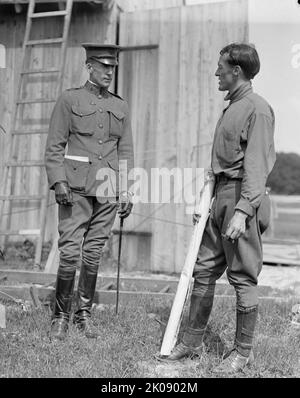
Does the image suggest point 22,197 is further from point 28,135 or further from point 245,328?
point 245,328

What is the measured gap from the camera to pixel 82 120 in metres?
4.18

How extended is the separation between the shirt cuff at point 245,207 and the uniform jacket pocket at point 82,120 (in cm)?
147

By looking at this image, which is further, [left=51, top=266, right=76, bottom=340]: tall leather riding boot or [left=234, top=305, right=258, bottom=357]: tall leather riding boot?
[left=51, top=266, right=76, bottom=340]: tall leather riding boot

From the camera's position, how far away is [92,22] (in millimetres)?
6992

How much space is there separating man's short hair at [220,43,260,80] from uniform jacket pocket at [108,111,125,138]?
1171 millimetres

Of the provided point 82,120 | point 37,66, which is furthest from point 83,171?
point 37,66

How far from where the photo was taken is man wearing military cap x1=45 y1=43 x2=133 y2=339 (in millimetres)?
4137

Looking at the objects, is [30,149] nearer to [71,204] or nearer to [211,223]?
[71,204]

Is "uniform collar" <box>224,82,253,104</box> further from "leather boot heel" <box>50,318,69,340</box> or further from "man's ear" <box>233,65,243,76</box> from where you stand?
"leather boot heel" <box>50,318,69,340</box>

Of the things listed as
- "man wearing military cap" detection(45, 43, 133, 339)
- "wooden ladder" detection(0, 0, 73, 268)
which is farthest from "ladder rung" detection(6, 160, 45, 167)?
"man wearing military cap" detection(45, 43, 133, 339)

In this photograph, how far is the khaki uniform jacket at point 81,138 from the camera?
13.6ft

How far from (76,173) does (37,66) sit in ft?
11.3

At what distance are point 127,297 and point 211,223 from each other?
168 cm

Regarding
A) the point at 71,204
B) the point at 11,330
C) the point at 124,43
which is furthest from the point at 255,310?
the point at 124,43
